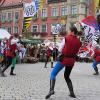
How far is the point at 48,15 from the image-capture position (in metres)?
70.3

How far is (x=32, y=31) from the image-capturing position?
71188mm

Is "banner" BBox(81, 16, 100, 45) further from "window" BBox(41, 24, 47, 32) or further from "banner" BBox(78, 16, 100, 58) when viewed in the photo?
"window" BBox(41, 24, 47, 32)

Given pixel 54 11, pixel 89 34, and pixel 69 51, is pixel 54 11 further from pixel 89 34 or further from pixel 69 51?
pixel 69 51

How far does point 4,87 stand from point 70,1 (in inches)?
2238

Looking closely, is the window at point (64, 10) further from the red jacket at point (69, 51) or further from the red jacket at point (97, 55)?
the red jacket at point (69, 51)

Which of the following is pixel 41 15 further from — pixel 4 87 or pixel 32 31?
pixel 4 87

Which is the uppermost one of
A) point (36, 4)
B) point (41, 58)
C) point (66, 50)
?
point (36, 4)

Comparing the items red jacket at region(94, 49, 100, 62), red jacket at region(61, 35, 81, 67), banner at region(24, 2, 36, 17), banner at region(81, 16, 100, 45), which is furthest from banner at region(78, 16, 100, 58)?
banner at region(24, 2, 36, 17)

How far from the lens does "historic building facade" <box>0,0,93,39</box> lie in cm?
6648

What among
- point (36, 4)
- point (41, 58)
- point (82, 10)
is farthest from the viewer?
point (82, 10)

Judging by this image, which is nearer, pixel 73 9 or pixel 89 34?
pixel 89 34

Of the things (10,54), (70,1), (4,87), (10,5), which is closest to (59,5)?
(70,1)

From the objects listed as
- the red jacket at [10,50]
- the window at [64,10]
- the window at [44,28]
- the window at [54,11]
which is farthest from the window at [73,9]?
the red jacket at [10,50]

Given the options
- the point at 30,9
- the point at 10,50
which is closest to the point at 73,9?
the point at 30,9
